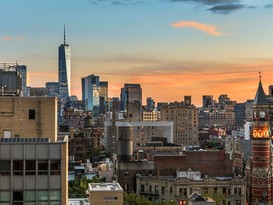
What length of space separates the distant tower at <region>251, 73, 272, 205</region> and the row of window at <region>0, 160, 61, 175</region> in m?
87.5

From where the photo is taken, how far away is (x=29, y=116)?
48781mm

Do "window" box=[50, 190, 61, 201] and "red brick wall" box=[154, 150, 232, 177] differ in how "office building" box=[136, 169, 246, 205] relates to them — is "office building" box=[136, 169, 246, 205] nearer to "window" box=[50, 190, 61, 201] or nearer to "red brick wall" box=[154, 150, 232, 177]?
"red brick wall" box=[154, 150, 232, 177]

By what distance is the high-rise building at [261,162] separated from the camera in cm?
12144

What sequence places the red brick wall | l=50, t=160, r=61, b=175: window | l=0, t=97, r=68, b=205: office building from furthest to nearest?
the red brick wall, l=50, t=160, r=61, b=175: window, l=0, t=97, r=68, b=205: office building

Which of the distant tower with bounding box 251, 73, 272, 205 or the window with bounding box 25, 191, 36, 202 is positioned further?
the distant tower with bounding box 251, 73, 272, 205

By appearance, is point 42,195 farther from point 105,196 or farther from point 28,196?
point 105,196

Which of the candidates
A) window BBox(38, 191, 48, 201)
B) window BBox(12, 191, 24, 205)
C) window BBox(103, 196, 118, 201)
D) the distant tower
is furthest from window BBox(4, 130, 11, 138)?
the distant tower

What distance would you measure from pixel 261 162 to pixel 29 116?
8202cm

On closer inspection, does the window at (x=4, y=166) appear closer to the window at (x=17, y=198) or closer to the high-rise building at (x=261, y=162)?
the window at (x=17, y=198)

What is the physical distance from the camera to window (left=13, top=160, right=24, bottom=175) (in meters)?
39.7

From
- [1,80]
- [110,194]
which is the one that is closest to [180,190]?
[110,194]

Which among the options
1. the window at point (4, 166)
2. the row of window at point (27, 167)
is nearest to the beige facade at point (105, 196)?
the row of window at point (27, 167)

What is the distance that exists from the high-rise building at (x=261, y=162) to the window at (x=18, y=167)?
8817 cm

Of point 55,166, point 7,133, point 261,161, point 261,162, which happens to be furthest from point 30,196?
A: point 261,161
